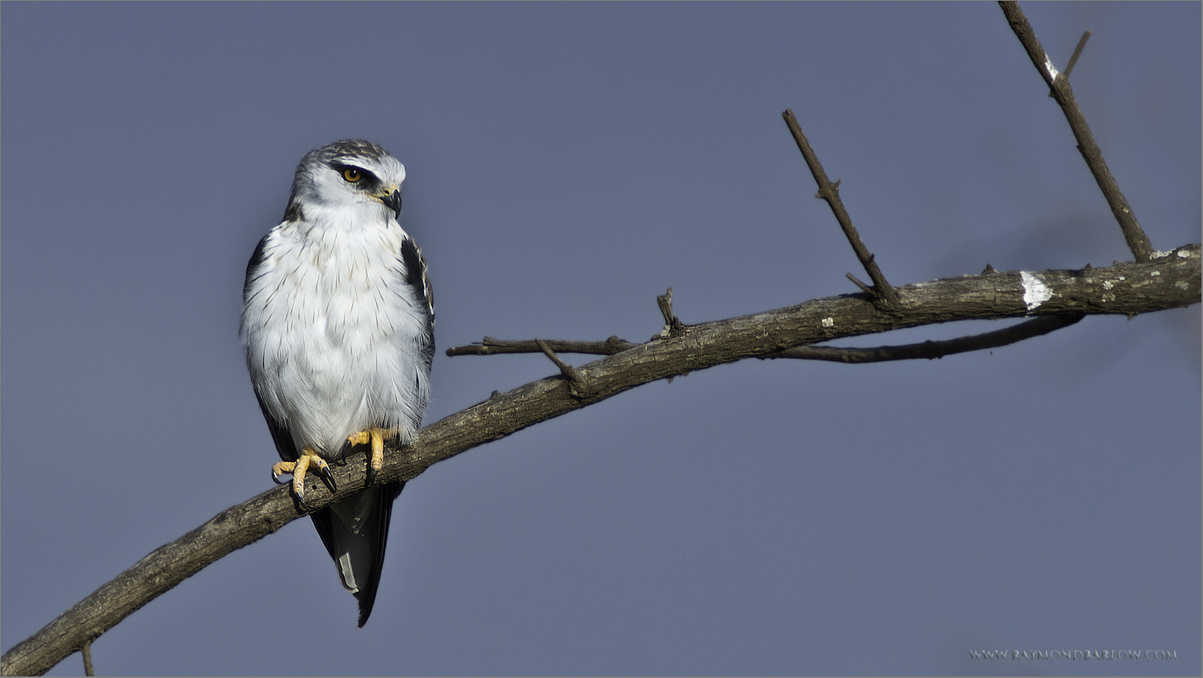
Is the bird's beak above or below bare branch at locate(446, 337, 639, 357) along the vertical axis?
above

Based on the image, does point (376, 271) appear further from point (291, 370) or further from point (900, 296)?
point (900, 296)

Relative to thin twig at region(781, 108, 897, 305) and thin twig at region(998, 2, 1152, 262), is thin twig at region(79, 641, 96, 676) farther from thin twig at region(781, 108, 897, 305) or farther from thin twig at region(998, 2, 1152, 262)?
thin twig at region(998, 2, 1152, 262)

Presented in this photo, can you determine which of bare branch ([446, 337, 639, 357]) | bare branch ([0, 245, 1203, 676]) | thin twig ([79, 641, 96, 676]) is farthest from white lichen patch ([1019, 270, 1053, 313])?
thin twig ([79, 641, 96, 676])

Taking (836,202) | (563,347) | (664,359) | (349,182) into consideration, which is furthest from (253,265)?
(836,202)

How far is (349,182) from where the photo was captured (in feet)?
16.1

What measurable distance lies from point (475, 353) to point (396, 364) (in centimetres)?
80

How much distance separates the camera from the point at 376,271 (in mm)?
4539

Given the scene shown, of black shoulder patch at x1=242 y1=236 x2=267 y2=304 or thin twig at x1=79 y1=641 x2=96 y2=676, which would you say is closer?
thin twig at x1=79 y1=641 x2=96 y2=676

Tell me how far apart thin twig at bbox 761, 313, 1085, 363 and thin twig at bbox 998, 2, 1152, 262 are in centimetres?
43

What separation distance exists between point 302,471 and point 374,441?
407mm

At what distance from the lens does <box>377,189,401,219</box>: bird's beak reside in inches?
193

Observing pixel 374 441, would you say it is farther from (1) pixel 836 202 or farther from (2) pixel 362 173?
(1) pixel 836 202

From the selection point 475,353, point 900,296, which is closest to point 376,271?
point 475,353

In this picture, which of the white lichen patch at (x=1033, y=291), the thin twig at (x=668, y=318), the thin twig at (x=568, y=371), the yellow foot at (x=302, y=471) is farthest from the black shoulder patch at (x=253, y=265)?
the white lichen patch at (x=1033, y=291)
